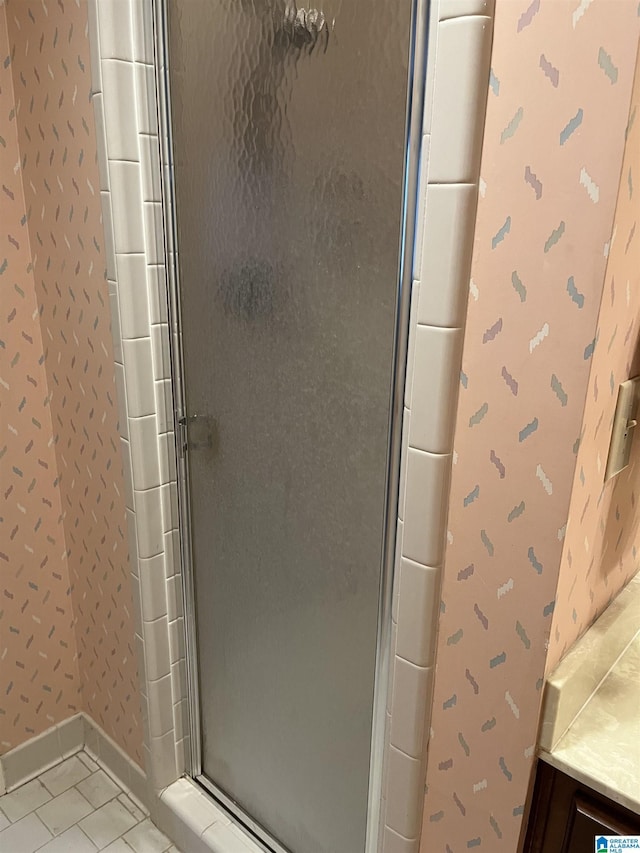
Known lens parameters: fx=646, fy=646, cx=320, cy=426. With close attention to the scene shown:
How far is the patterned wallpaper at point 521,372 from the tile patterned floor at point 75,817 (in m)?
1.07

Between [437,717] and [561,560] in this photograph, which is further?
[437,717]

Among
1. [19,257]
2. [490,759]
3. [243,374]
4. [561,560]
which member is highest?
[19,257]

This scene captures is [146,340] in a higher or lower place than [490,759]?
higher

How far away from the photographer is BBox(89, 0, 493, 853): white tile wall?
2.47 feet

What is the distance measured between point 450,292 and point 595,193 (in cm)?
19

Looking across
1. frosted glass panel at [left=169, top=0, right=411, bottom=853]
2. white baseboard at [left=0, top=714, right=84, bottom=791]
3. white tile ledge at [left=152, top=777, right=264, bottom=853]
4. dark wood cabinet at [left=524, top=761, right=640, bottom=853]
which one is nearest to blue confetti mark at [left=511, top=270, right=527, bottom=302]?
frosted glass panel at [left=169, top=0, right=411, bottom=853]

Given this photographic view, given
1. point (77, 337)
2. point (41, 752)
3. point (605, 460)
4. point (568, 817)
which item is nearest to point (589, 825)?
point (568, 817)

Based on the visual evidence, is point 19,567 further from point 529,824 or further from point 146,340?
point 529,824

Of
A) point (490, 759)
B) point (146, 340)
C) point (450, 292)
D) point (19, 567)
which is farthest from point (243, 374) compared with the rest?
point (19, 567)

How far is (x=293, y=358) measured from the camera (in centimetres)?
111

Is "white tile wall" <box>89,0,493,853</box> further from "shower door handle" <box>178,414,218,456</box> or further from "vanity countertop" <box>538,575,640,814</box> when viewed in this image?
"vanity countertop" <box>538,575,640,814</box>

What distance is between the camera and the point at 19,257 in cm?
149

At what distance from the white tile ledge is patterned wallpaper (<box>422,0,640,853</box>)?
78 centimetres

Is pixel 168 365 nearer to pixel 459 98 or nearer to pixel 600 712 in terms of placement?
pixel 459 98
